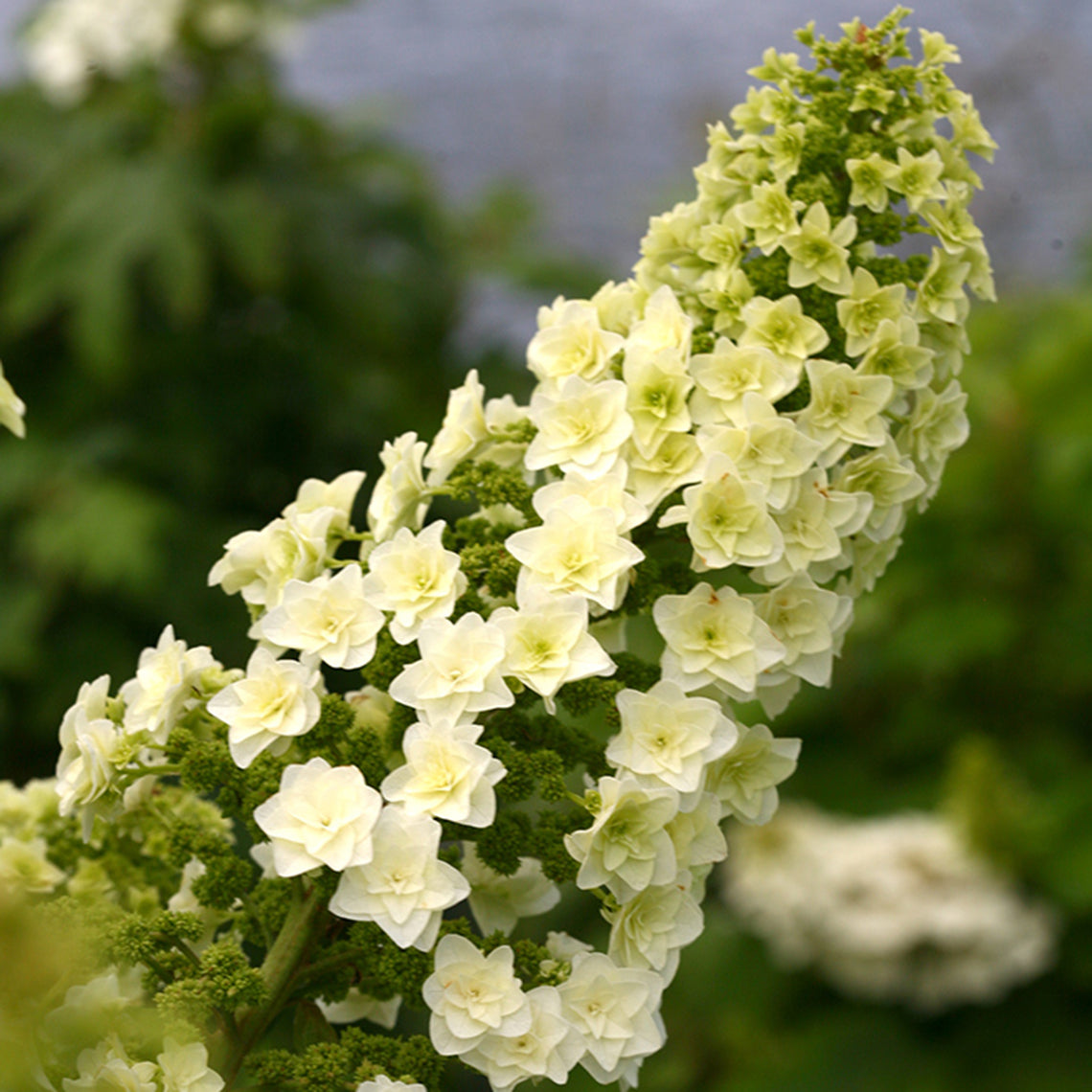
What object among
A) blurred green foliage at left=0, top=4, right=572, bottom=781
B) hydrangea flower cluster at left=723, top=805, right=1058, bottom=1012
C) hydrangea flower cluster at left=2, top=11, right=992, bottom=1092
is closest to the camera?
hydrangea flower cluster at left=2, top=11, right=992, bottom=1092

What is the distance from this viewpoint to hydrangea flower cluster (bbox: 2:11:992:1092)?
70cm

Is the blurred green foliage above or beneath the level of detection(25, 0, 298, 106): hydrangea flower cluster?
beneath

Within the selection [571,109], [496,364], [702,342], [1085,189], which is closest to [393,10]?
[571,109]

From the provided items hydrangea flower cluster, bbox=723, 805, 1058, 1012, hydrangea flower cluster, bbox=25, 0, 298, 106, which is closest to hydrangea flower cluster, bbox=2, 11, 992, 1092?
hydrangea flower cluster, bbox=723, 805, 1058, 1012

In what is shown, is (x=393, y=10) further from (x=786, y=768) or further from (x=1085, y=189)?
(x=786, y=768)

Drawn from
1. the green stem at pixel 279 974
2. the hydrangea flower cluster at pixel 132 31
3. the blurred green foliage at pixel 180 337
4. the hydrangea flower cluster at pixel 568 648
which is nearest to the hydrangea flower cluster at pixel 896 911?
the blurred green foliage at pixel 180 337

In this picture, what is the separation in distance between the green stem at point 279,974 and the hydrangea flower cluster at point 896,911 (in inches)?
73.5

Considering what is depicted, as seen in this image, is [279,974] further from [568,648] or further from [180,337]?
[180,337]

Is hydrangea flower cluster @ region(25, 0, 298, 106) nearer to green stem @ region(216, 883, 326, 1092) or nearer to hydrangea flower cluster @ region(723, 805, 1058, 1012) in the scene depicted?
hydrangea flower cluster @ region(723, 805, 1058, 1012)

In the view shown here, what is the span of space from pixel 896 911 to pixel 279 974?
190 centimetres

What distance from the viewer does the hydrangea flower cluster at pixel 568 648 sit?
27.4 inches

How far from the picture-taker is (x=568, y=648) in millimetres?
712

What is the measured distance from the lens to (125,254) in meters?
3.03

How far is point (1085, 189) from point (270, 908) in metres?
4.73
